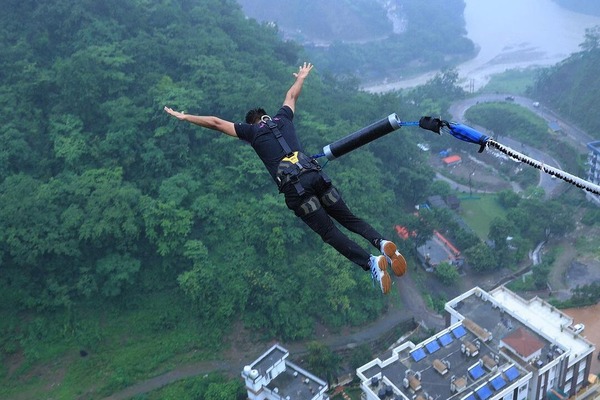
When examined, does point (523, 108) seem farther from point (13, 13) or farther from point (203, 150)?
point (13, 13)

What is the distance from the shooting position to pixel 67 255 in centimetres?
1781

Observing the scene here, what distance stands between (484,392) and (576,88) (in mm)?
33045

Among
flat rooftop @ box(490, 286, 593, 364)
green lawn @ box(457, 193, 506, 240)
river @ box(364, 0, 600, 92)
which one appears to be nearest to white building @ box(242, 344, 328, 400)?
flat rooftop @ box(490, 286, 593, 364)

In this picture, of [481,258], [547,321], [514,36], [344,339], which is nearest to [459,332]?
[547,321]

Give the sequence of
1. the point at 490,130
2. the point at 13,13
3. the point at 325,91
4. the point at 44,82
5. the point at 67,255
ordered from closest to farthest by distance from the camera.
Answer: the point at 67,255
the point at 44,82
the point at 13,13
the point at 325,91
the point at 490,130

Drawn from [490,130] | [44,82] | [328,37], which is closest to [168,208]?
[44,82]

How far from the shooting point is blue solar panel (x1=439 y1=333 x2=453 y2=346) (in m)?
15.2

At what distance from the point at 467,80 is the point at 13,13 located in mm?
41732

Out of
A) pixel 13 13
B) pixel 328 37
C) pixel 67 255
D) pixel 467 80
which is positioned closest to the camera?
pixel 67 255

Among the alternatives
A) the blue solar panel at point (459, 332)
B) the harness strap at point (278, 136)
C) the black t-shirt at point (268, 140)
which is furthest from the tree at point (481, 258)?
the harness strap at point (278, 136)

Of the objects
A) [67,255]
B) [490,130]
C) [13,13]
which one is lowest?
[490,130]

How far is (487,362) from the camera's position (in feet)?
46.9

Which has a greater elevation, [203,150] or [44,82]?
[44,82]

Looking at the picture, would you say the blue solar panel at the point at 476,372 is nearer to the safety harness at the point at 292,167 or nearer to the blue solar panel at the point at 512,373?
the blue solar panel at the point at 512,373
